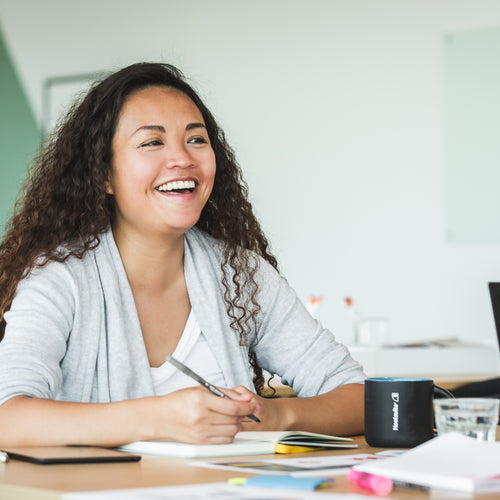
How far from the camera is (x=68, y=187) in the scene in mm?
1882

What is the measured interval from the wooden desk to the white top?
568 millimetres

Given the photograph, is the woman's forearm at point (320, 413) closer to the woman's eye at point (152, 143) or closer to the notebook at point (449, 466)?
the notebook at point (449, 466)

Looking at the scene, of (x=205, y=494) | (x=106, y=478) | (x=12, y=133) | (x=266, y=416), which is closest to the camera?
(x=205, y=494)

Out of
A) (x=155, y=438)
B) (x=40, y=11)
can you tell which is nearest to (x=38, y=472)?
(x=155, y=438)

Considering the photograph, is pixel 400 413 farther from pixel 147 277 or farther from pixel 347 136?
pixel 347 136

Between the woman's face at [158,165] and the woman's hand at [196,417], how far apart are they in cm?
58

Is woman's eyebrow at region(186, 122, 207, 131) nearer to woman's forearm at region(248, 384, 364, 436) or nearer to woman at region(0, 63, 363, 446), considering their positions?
woman at region(0, 63, 363, 446)

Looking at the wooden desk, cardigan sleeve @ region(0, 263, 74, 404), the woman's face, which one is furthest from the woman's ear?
the wooden desk

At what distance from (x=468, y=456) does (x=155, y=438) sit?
1.53ft

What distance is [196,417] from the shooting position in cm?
125

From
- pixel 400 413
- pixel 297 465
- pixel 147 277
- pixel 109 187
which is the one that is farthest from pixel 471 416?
pixel 109 187

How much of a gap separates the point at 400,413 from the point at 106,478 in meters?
0.52

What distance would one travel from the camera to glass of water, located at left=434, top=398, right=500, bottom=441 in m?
1.18

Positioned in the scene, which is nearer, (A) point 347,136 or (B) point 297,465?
(B) point 297,465
